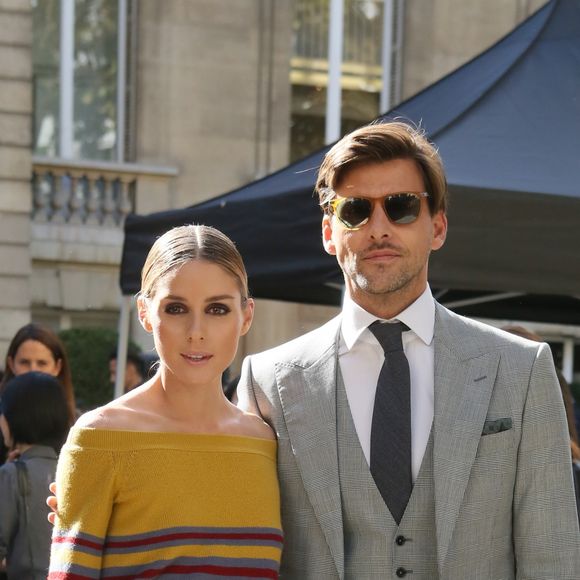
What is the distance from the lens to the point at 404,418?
298cm

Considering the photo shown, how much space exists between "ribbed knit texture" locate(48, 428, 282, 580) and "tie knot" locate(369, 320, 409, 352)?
486mm

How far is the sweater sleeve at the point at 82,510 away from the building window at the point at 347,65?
40.0 ft

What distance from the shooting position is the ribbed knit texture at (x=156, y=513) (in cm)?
273

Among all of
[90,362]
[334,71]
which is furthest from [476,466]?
[334,71]

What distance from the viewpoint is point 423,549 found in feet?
9.54

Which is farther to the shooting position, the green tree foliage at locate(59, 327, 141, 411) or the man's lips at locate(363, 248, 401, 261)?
the green tree foliage at locate(59, 327, 141, 411)

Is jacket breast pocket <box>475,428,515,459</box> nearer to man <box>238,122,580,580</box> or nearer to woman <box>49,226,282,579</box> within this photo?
man <box>238,122,580,580</box>

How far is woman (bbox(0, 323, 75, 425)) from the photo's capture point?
657cm

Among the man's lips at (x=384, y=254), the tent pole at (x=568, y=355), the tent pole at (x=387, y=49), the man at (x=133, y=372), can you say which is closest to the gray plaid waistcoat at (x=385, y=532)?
the man's lips at (x=384, y=254)

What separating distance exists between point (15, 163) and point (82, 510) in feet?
31.6

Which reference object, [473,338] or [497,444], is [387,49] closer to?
[473,338]

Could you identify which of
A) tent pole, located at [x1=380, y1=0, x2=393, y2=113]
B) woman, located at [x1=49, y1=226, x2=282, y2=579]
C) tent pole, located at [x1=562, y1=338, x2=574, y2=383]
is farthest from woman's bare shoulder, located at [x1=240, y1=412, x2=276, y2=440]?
tent pole, located at [x1=562, y1=338, x2=574, y2=383]

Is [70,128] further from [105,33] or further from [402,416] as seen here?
[402,416]

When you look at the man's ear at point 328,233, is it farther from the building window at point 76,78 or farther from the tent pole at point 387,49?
the tent pole at point 387,49
